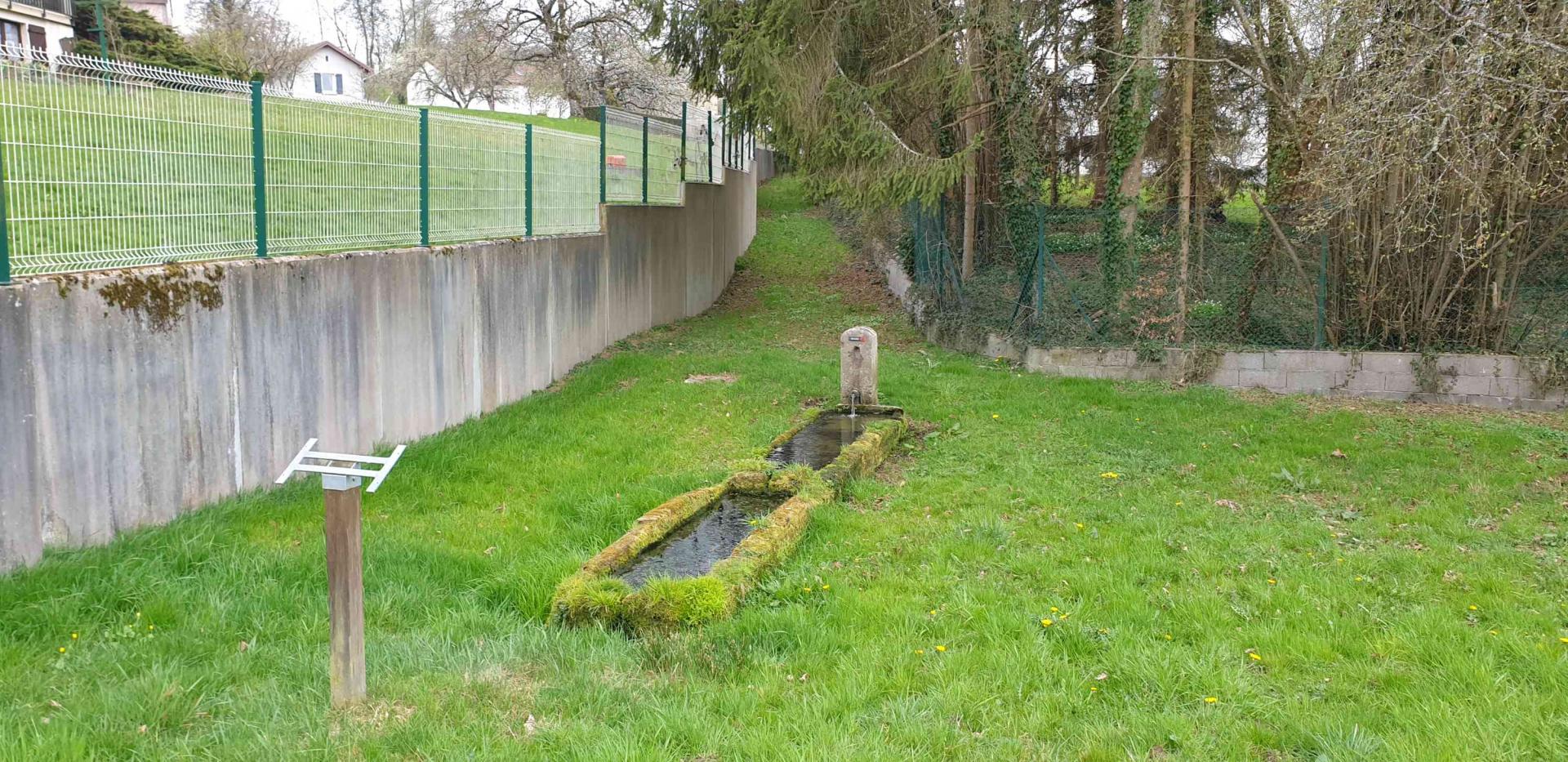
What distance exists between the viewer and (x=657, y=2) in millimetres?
14883

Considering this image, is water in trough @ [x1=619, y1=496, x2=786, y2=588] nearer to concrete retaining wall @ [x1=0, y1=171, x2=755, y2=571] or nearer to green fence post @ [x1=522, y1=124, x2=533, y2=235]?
concrete retaining wall @ [x1=0, y1=171, x2=755, y2=571]

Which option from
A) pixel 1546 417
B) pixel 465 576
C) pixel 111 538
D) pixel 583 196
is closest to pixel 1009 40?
pixel 583 196

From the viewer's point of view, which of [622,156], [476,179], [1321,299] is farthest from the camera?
[622,156]

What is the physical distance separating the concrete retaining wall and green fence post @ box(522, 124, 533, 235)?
26 cm

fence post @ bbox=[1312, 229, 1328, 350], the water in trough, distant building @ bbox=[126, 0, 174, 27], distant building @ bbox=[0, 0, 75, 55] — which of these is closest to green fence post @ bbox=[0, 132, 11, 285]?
the water in trough

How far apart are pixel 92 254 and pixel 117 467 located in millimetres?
1162

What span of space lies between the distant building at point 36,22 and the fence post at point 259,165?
27139 mm

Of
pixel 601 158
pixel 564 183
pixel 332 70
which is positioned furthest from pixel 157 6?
pixel 564 183

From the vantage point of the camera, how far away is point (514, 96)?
5369 cm

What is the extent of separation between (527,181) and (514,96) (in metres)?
44.8

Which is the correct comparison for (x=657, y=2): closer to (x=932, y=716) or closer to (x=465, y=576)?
(x=465, y=576)

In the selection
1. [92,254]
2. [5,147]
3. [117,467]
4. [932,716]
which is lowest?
[932,716]

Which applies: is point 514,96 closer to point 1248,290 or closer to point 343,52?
point 343,52

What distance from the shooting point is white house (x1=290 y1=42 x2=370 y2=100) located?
55.9 metres
